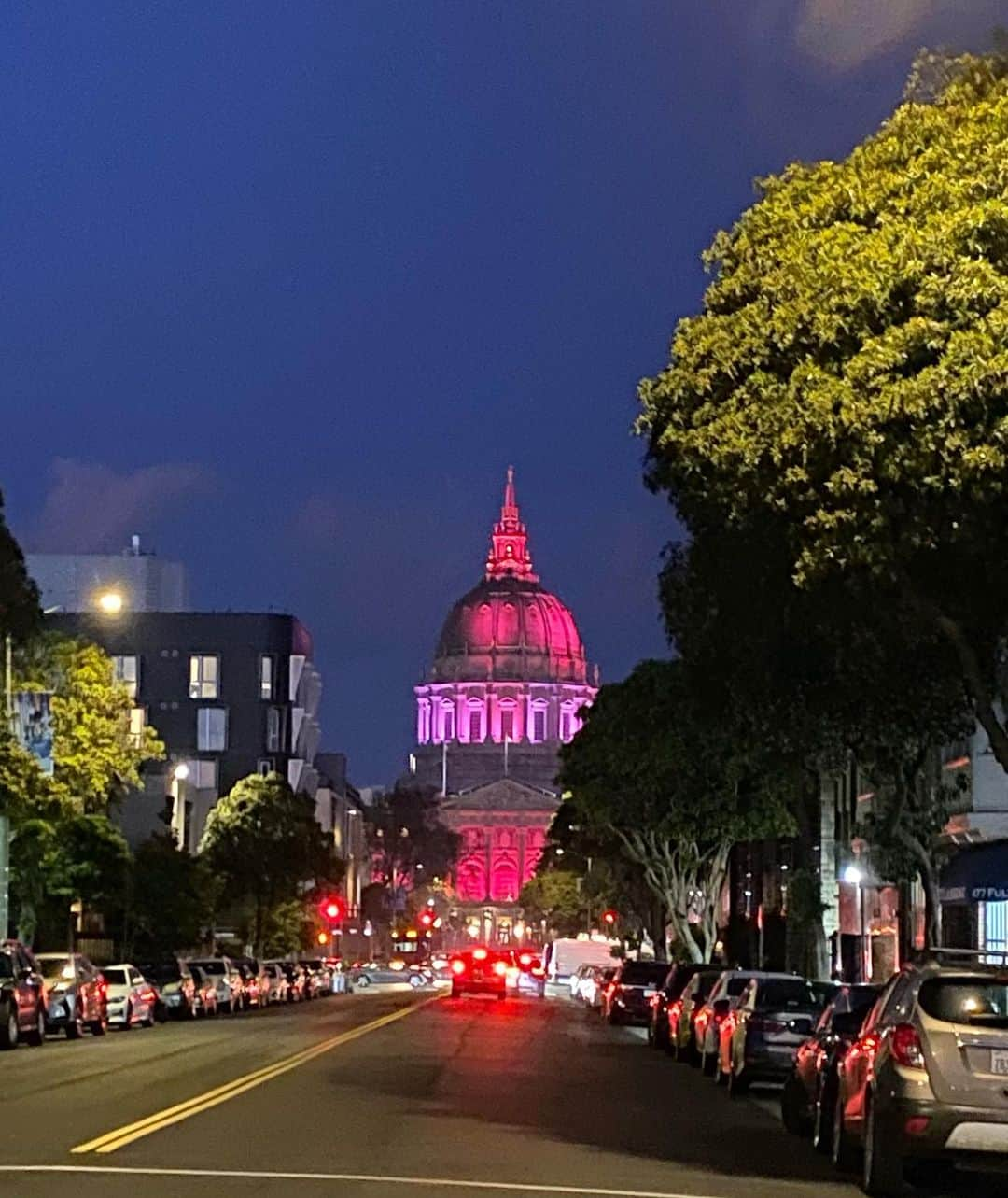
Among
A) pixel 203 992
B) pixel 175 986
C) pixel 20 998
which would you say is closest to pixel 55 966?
pixel 20 998

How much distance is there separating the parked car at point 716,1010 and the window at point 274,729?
9362 centimetres

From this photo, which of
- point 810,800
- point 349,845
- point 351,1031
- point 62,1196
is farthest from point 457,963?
point 349,845

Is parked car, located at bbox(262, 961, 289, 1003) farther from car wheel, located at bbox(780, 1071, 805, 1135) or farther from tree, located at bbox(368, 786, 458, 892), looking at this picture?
tree, located at bbox(368, 786, 458, 892)

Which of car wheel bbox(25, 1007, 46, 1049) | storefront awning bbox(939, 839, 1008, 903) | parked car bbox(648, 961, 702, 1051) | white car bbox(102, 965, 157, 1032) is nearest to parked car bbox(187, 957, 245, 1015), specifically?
white car bbox(102, 965, 157, 1032)

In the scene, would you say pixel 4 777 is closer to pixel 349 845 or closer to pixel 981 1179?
pixel 981 1179

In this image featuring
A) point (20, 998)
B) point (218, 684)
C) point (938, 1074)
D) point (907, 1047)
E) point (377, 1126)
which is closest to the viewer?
point (938, 1074)

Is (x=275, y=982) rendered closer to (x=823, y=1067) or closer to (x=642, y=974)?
(x=642, y=974)

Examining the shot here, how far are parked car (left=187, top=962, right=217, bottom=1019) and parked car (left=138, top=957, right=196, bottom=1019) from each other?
0.44 m

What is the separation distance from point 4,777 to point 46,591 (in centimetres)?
7582

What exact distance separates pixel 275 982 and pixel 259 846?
27.0 m

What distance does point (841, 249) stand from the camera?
20.2m

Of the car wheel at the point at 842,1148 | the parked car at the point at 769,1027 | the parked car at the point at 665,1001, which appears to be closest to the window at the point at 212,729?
the parked car at the point at 665,1001

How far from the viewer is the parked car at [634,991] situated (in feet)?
184

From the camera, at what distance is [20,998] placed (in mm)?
37781
